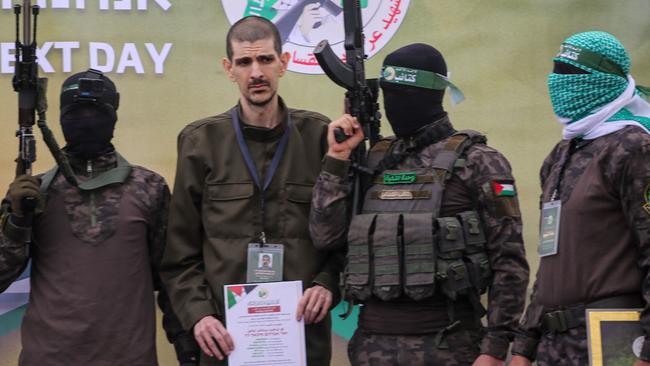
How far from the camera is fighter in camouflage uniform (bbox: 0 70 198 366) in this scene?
3945 millimetres

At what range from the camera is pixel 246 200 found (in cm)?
407

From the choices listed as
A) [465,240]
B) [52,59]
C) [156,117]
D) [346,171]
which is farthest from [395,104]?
[52,59]

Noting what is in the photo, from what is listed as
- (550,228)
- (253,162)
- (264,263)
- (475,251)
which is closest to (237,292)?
(264,263)

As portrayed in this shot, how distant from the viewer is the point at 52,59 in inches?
195

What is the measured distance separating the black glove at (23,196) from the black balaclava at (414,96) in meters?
1.33

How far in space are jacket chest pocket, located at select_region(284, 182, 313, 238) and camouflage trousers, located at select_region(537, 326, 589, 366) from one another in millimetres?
1041

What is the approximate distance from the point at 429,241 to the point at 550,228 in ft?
1.39

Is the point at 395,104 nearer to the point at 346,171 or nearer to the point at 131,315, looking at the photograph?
the point at 346,171

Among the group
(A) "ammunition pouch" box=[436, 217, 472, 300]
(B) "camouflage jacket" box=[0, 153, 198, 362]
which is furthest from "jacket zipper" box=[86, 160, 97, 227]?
(A) "ammunition pouch" box=[436, 217, 472, 300]

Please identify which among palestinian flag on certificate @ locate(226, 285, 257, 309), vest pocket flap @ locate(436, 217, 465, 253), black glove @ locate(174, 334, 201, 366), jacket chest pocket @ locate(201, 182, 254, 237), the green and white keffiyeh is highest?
the green and white keffiyeh

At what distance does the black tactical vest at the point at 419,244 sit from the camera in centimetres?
364

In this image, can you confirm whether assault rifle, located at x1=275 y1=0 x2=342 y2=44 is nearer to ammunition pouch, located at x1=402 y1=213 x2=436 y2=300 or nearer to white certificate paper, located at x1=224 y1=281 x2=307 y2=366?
white certificate paper, located at x1=224 y1=281 x2=307 y2=366

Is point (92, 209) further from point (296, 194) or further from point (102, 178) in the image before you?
point (296, 194)

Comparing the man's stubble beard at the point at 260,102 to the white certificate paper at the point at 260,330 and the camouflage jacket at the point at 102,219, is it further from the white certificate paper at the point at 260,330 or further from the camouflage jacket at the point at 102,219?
the white certificate paper at the point at 260,330
